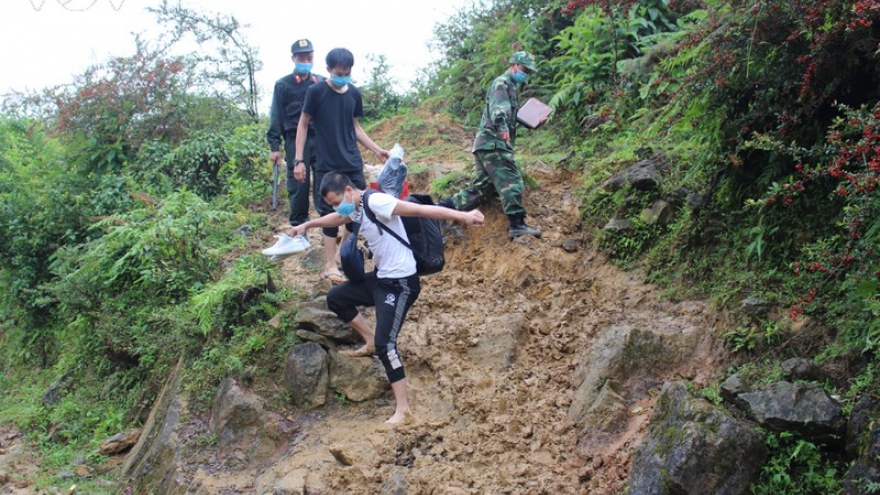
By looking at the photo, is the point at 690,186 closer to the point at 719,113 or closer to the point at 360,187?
the point at 719,113

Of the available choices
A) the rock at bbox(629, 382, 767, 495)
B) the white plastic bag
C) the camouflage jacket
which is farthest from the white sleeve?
the camouflage jacket

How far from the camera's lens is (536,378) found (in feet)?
20.0

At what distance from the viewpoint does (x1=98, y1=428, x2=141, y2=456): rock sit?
770cm

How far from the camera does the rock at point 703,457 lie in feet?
13.5

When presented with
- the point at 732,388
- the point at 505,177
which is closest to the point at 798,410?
the point at 732,388

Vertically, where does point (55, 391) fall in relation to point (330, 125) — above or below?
below

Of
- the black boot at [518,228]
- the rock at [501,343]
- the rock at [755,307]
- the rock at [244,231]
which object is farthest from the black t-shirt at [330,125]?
the rock at [755,307]

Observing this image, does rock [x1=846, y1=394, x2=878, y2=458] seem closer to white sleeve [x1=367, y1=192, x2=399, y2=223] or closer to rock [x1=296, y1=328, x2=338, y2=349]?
white sleeve [x1=367, y1=192, x2=399, y2=223]

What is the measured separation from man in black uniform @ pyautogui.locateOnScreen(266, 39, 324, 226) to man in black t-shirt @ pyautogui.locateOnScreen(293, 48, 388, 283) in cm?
48

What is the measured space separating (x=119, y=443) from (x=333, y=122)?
4.11 metres

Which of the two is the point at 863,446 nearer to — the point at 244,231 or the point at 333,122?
the point at 333,122

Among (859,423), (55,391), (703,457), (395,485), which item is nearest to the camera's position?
(859,423)

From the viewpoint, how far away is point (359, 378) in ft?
21.3

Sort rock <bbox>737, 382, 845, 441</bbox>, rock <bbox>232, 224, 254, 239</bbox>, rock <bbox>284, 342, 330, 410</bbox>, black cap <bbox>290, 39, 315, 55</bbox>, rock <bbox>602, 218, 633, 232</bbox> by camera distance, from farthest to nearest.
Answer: rock <bbox>232, 224, 254, 239</bbox> → black cap <bbox>290, 39, 315, 55</bbox> → rock <bbox>602, 218, 633, 232</bbox> → rock <bbox>284, 342, 330, 410</bbox> → rock <bbox>737, 382, 845, 441</bbox>
